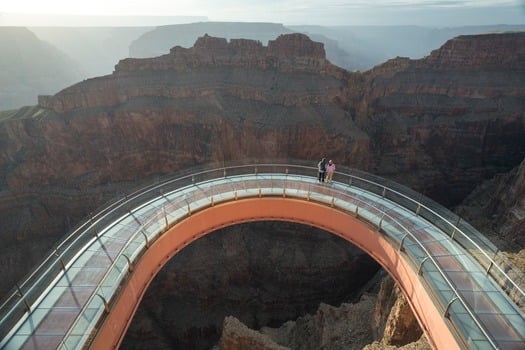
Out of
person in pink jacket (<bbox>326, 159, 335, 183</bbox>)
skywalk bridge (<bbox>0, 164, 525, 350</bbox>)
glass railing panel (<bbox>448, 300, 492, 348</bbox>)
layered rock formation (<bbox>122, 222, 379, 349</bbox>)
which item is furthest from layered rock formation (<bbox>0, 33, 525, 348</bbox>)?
glass railing panel (<bbox>448, 300, 492, 348</bbox>)

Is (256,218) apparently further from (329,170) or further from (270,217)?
(329,170)

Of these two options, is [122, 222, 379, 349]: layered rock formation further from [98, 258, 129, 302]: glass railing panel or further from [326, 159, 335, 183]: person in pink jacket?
[98, 258, 129, 302]: glass railing panel

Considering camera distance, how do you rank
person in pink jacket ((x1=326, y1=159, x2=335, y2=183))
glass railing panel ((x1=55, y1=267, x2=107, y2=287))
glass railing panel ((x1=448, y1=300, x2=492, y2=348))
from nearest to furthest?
glass railing panel ((x1=448, y1=300, x2=492, y2=348))
glass railing panel ((x1=55, y1=267, x2=107, y2=287))
person in pink jacket ((x1=326, y1=159, x2=335, y2=183))

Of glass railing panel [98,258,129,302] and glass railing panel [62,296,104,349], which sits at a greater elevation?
glass railing panel [98,258,129,302]

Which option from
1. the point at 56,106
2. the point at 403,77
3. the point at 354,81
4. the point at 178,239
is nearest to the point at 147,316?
the point at 178,239

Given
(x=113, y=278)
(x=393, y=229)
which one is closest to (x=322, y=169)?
(x=393, y=229)

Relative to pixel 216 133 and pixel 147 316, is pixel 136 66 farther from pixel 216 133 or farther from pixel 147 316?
pixel 147 316

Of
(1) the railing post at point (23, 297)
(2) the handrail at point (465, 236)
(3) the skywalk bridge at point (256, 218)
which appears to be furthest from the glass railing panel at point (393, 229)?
(1) the railing post at point (23, 297)
